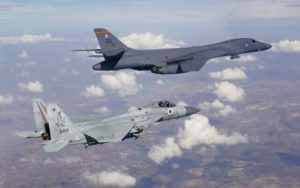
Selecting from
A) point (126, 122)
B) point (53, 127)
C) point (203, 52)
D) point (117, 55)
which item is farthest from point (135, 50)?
point (53, 127)

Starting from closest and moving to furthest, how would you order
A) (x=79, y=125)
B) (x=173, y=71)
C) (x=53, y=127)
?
(x=53, y=127) < (x=79, y=125) < (x=173, y=71)

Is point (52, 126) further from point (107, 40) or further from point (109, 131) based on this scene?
point (107, 40)

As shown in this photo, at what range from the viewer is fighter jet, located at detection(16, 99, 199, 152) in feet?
118

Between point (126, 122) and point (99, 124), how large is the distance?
95.6 inches

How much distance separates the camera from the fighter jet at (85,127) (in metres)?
36.1

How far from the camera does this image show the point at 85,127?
3916 cm

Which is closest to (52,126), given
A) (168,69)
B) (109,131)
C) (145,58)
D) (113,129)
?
(109,131)

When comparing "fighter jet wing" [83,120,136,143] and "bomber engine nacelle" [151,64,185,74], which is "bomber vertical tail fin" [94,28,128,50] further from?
"fighter jet wing" [83,120,136,143]

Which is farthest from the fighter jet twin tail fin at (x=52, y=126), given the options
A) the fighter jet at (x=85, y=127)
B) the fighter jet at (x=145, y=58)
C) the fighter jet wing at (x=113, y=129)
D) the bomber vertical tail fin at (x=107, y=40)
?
the bomber vertical tail fin at (x=107, y=40)

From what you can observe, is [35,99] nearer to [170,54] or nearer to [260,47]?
[170,54]

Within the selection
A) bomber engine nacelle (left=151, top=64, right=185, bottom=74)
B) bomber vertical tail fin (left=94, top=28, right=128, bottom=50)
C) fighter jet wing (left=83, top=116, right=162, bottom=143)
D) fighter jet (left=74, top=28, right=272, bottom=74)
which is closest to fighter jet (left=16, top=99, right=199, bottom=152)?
fighter jet wing (left=83, top=116, right=162, bottom=143)

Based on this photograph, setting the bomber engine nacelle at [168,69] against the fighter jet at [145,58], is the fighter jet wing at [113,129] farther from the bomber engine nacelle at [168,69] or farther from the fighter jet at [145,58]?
the fighter jet at [145,58]

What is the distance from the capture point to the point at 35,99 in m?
38.3

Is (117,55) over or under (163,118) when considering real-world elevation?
over
